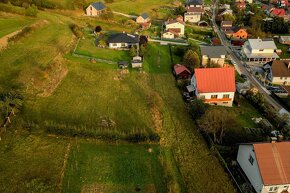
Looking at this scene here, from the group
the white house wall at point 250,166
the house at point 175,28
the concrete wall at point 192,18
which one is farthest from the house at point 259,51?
the white house wall at point 250,166

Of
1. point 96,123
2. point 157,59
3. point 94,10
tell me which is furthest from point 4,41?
point 94,10

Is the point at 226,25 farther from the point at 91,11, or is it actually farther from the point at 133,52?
the point at 133,52

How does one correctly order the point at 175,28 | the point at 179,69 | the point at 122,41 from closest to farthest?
1. the point at 179,69
2. the point at 122,41
3. the point at 175,28

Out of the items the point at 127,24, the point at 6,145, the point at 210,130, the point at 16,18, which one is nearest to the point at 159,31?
the point at 127,24

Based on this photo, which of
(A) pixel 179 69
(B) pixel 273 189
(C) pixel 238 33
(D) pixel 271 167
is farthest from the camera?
(C) pixel 238 33

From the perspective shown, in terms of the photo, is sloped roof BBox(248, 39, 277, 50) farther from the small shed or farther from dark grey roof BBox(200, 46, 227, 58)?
the small shed

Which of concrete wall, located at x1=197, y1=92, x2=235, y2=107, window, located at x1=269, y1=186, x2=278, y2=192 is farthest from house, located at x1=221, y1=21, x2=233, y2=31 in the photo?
window, located at x1=269, y1=186, x2=278, y2=192

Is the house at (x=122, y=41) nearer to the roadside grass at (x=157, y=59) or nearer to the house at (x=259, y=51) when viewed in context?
the roadside grass at (x=157, y=59)
